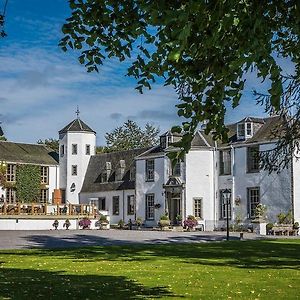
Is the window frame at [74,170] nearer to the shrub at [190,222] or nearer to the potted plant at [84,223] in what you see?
the potted plant at [84,223]

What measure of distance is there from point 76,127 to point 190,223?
1928 cm

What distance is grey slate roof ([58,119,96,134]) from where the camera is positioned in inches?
2355

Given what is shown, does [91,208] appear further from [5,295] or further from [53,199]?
[5,295]

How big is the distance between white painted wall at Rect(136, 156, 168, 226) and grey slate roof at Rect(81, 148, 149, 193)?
5.07 feet

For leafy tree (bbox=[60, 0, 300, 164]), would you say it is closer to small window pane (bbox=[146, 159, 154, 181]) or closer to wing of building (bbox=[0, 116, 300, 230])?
wing of building (bbox=[0, 116, 300, 230])

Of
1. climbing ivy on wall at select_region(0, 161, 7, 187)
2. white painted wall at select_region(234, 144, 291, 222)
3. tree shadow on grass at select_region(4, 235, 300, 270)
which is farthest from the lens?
climbing ivy on wall at select_region(0, 161, 7, 187)

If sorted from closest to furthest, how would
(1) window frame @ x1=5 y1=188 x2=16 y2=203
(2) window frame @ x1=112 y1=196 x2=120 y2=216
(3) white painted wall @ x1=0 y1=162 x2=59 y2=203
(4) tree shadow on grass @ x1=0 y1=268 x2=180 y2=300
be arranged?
(4) tree shadow on grass @ x1=0 y1=268 x2=180 y2=300 → (2) window frame @ x1=112 y1=196 x2=120 y2=216 → (1) window frame @ x1=5 y1=188 x2=16 y2=203 → (3) white painted wall @ x1=0 y1=162 x2=59 y2=203

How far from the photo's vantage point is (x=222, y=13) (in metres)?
5.77

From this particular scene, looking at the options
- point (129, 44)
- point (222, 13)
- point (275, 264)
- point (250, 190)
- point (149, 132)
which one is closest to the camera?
point (222, 13)

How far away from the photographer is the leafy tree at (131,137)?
8631 centimetres

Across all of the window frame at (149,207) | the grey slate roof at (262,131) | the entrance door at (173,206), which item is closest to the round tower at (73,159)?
the window frame at (149,207)

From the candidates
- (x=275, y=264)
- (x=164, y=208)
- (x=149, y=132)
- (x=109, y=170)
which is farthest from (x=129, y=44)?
(x=149, y=132)

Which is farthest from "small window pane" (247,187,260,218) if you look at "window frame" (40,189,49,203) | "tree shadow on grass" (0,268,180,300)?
"tree shadow on grass" (0,268,180,300)

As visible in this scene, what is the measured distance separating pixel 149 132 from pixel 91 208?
38346 millimetres
